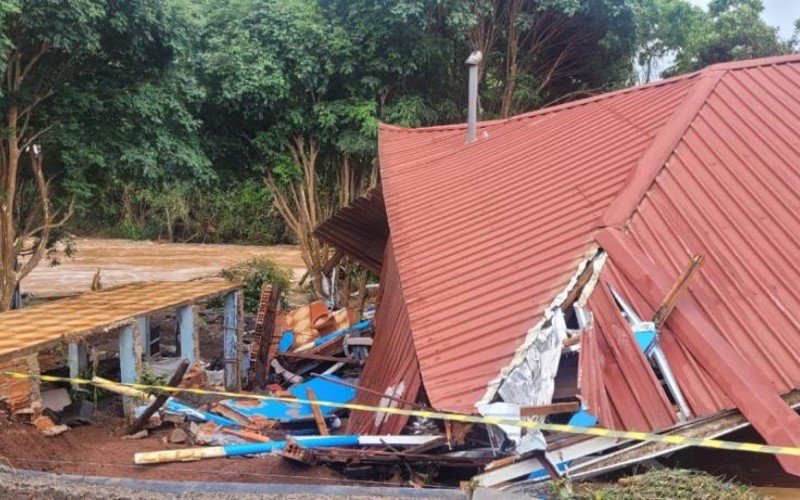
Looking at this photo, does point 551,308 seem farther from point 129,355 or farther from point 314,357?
point 314,357

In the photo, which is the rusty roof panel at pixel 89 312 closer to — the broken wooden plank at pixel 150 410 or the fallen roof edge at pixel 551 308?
the broken wooden plank at pixel 150 410

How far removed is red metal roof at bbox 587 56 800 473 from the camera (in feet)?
14.4

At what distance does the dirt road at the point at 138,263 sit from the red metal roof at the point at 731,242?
790 inches

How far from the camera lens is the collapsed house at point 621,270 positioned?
4395mm

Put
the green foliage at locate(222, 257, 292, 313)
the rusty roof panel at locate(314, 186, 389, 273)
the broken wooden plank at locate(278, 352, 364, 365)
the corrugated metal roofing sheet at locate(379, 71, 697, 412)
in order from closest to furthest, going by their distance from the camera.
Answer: the corrugated metal roofing sheet at locate(379, 71, 697, 412) < the broken wooden plank at locate(278, 352, 364, 365) < the rusty roof panel at locate(314, 186, 389, 273) < the green foliage at locate(222, 257, 292, 313)

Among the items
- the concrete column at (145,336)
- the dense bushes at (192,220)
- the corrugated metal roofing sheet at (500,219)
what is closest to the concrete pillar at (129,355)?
the concrete column at (145,336)

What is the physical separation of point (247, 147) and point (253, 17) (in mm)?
3135

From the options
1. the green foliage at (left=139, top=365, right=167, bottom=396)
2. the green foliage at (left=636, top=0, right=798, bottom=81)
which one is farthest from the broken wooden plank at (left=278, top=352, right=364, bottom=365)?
the green foliage at (left=636, top=0, right=798, bottom=81)

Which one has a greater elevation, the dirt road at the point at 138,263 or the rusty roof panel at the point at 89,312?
the dirt road at the point at 138,263

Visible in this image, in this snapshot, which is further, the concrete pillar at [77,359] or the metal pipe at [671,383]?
the concrete pillar at [77,359]

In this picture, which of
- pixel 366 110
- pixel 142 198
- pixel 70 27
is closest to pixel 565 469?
pixel 70 27

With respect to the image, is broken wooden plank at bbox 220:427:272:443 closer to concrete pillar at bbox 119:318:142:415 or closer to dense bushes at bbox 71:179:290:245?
concrete pillar at bbox 119:318:142:415

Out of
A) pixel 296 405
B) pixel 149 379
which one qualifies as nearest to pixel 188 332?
pixel 149 379

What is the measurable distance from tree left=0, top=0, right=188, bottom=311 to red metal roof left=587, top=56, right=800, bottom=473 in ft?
28.3
